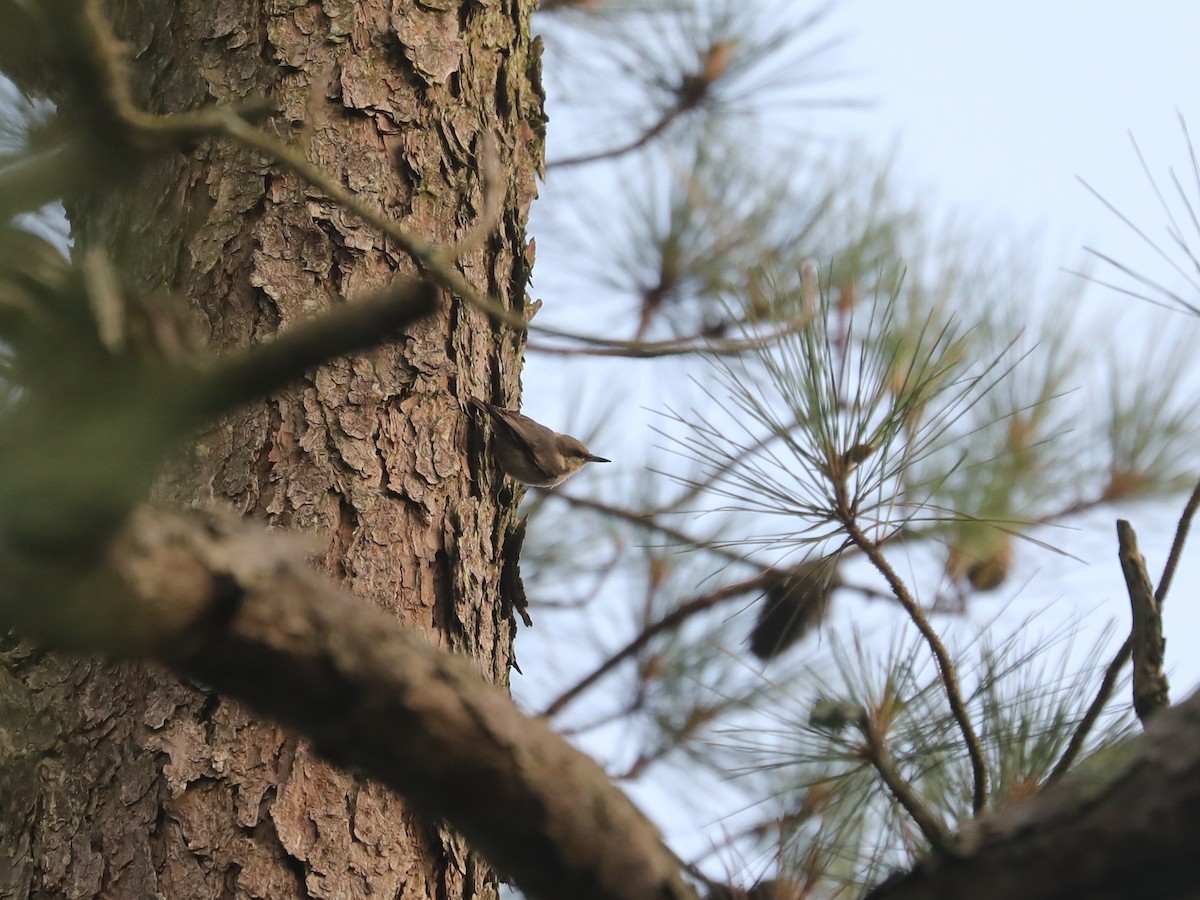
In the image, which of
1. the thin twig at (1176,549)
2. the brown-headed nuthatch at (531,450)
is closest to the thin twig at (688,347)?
the brown-headed nuthatch at (531,450)

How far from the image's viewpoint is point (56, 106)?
136 centimetres

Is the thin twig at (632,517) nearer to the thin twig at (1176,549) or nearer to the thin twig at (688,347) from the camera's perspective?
the thin twig at (688,347)

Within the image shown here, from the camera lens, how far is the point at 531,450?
9.64ft

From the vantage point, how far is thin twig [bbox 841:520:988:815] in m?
1.66

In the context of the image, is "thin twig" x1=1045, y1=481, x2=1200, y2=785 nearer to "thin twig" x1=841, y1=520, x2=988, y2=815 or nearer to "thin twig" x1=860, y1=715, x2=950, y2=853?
"thin twig" x1=841, y1=520, x2=988, y2=815

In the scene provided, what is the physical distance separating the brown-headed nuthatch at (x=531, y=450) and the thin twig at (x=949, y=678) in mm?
870

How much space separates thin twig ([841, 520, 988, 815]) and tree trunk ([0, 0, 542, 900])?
82 cm

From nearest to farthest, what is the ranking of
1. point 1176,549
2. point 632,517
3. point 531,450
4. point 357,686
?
point 357,686 < point 1176,549 < point 531,450 < point 632,517

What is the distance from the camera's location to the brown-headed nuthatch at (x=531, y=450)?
246cm

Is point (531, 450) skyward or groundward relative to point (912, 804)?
skyward

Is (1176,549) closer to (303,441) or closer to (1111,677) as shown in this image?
(1111,677)

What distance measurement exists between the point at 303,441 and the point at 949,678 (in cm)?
120

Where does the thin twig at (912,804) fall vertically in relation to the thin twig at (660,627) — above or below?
below

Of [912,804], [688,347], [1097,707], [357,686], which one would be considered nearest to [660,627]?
[688,347]
